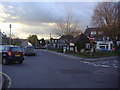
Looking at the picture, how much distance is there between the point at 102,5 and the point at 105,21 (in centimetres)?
371

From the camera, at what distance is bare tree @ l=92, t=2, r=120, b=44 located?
3921cm

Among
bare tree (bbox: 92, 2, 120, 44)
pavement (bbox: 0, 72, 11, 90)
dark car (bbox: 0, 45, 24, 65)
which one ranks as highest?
bare tree (bbox: 92, 2, 120, 44)

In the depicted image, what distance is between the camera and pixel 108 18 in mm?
39938

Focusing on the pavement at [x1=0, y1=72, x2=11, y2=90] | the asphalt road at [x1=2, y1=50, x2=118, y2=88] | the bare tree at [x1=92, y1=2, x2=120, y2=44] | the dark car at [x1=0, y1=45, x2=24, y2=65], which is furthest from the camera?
the bare tree at [x1=92, y1=2, x2=120, y2=44]

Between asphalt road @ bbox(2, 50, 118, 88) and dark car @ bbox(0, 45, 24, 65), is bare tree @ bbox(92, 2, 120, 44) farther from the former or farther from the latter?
asphalt road @ bbox(2, 50, 118, 88)

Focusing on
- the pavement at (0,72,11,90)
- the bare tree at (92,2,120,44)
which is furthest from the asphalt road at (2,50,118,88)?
the bare tree at (92,2,120,44)

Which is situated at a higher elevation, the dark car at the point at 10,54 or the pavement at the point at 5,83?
the dark car at the point at 10,54

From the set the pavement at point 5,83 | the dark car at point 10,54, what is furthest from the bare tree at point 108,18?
the pavement at point 5,83

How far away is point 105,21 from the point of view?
41219 mm

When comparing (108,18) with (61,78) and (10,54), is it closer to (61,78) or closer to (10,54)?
(10,54)

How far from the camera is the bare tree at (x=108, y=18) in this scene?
39213 mm

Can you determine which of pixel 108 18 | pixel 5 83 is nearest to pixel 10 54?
pixel 5 83

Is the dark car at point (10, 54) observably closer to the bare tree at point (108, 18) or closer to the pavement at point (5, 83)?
the pavement at point (5, 83)

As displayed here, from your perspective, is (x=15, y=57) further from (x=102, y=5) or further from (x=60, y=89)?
(x=102, y=5)
